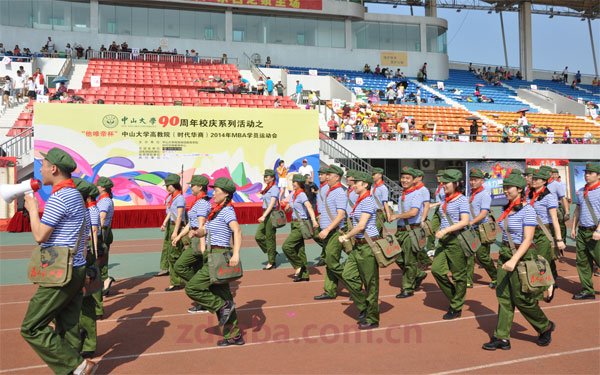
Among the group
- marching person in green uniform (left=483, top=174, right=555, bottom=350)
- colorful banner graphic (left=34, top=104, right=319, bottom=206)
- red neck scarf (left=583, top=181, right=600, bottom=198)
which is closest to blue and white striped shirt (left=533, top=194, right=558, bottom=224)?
red neck scarf (left=583, top=181, right=600, bottom=198)

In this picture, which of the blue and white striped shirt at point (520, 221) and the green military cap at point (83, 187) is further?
the green military cap at point (83, 187)

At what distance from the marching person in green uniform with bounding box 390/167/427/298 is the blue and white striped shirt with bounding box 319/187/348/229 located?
1.07m

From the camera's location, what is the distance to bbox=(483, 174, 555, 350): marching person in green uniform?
17.9ft

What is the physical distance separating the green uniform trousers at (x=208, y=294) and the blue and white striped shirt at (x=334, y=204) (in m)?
2.15

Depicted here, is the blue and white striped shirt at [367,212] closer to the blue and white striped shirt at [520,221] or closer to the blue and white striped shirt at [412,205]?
the blue and white striped shirt at [520,221]

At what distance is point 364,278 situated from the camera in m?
6.32

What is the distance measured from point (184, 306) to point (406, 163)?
21.1 m

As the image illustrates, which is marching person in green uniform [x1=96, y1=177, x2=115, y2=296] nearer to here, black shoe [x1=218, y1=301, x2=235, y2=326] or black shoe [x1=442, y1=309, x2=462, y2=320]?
black shoe [x1=218, y1=301, x2=235, y2=326]

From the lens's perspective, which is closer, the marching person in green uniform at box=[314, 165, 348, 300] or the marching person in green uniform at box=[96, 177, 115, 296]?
the marching person in green uniform at box=[314, 165, 348, 300]

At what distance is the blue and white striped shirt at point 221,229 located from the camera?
582 cm

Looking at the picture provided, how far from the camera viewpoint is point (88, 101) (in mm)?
19203

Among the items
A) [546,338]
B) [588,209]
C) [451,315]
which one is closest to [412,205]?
[451,315]

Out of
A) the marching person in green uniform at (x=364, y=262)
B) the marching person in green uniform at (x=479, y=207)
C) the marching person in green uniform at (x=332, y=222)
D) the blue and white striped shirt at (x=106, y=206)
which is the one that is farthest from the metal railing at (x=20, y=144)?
the marching person in green uniform at (x=479, y=207)

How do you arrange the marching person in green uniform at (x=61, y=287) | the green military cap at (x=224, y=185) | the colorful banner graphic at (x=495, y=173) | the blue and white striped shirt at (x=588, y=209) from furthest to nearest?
the colorful banner graphic at (x=495, y=173)
the blue and white striped shirt at (x=588, y=209)
the green military cap at (x=224, y=185)
the marching person in green uniform at (x=61, y=287)
